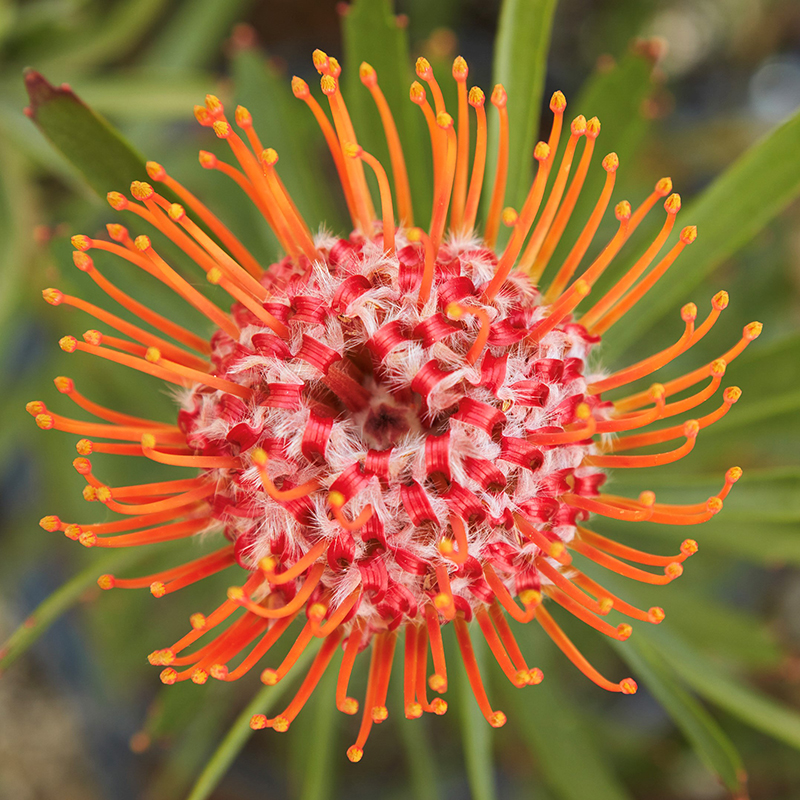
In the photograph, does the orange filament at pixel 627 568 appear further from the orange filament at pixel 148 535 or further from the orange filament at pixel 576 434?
the orange filament at pixel 148 535

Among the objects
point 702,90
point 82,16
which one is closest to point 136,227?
point 82,16

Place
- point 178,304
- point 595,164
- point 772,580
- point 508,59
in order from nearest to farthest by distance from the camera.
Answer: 1. point 508,59
2. point 595,164
3. point 178,304
4. point 772,580

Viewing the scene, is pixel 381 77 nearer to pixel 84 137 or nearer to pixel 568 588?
pixel 84 137

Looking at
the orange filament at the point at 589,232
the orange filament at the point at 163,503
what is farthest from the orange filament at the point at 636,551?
the orange filament at the point at 163,503

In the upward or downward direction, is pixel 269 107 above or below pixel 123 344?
above

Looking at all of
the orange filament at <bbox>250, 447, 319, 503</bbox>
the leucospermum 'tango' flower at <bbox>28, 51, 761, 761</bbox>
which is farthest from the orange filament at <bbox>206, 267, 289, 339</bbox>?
the orange filament at <bbox>250, 447, 319, 503</bbox>

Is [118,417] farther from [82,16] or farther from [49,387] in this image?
[82,16]

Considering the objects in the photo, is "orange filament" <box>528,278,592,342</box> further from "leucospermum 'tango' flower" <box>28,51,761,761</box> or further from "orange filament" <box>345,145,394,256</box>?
"orange filament" <box>345,145,394,256</box>

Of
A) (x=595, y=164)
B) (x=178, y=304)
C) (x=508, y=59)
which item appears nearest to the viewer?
(x=508, y=59)
